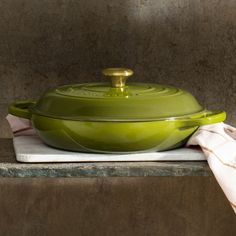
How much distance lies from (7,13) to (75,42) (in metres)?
0.14

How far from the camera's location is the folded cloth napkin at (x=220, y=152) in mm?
993

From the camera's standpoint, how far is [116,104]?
1014 mm

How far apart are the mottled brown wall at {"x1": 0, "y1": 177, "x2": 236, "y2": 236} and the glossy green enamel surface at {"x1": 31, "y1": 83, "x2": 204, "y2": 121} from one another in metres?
0.31

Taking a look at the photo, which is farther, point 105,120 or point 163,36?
point 163,36

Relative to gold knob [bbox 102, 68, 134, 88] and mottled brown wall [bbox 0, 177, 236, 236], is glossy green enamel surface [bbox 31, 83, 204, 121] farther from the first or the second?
mottled brown wall [bbox 0, 177, 236, 236]

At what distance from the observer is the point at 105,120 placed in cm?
100

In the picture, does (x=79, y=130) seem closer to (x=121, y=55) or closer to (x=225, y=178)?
(x=225, y=178)

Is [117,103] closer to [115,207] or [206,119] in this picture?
[206,119]

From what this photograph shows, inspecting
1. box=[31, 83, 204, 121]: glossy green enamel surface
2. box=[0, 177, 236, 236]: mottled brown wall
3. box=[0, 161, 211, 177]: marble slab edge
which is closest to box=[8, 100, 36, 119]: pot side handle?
box=[31, 83, 204, 121]: glossy green enamel surface

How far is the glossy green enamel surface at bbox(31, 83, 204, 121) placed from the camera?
1.01m

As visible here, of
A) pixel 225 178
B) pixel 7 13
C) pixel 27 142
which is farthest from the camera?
pixel 7 13

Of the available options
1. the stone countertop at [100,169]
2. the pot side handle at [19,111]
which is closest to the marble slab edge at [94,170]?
the stone countertop at [100,169]

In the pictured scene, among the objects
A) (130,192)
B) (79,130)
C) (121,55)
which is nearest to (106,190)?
(130,192)

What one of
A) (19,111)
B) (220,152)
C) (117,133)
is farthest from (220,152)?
(19,111)
